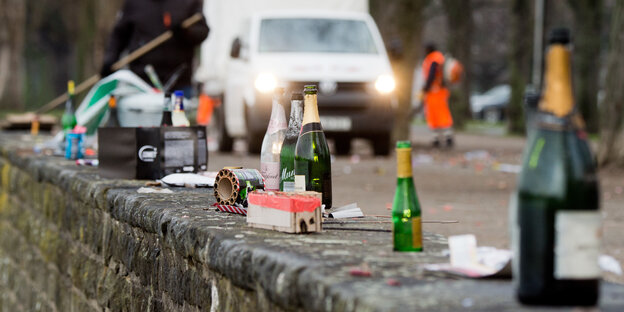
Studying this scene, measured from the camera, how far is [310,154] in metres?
3.37

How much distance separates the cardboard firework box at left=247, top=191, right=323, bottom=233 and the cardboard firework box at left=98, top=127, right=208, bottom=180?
5.74ft

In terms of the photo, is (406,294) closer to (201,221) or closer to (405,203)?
(405,203)

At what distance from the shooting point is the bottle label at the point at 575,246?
1.91 metres

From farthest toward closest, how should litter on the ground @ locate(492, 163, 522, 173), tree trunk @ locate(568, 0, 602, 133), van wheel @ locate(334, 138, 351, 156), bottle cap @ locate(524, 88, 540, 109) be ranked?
tree trunk @ locate(568, 0, 602, 133) < van wheel @ locate(334, 138, 351, 156) < litter on the ground @ locate(492, 163, 522, 173) < bottle cap @ locate(524, 88, 540, 109)

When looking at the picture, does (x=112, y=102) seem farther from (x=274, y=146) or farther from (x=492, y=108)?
(x=492, y=108)

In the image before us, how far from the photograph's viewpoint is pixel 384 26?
73.6ft

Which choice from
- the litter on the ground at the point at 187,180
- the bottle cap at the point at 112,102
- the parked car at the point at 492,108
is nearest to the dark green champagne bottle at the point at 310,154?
the litter on the ground at the point at 187,180

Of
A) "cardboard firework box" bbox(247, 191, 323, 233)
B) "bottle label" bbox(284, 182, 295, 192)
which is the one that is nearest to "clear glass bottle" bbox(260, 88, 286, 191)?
"bottle label" bbox(284, 182, 295, 192)

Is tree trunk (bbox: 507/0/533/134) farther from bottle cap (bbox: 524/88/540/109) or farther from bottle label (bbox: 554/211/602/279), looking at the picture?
bottle label (bbox: 554/211/602/279)

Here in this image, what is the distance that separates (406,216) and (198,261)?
740 millimetres

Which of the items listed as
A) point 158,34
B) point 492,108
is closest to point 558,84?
point 158,34

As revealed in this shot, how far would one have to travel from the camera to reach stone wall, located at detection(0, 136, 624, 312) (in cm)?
207

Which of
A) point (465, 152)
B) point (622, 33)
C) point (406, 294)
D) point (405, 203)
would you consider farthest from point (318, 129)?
point (465, 152)

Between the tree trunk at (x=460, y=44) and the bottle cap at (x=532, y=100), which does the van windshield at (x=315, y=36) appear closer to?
the bottle cap at (x=532, y=100)
